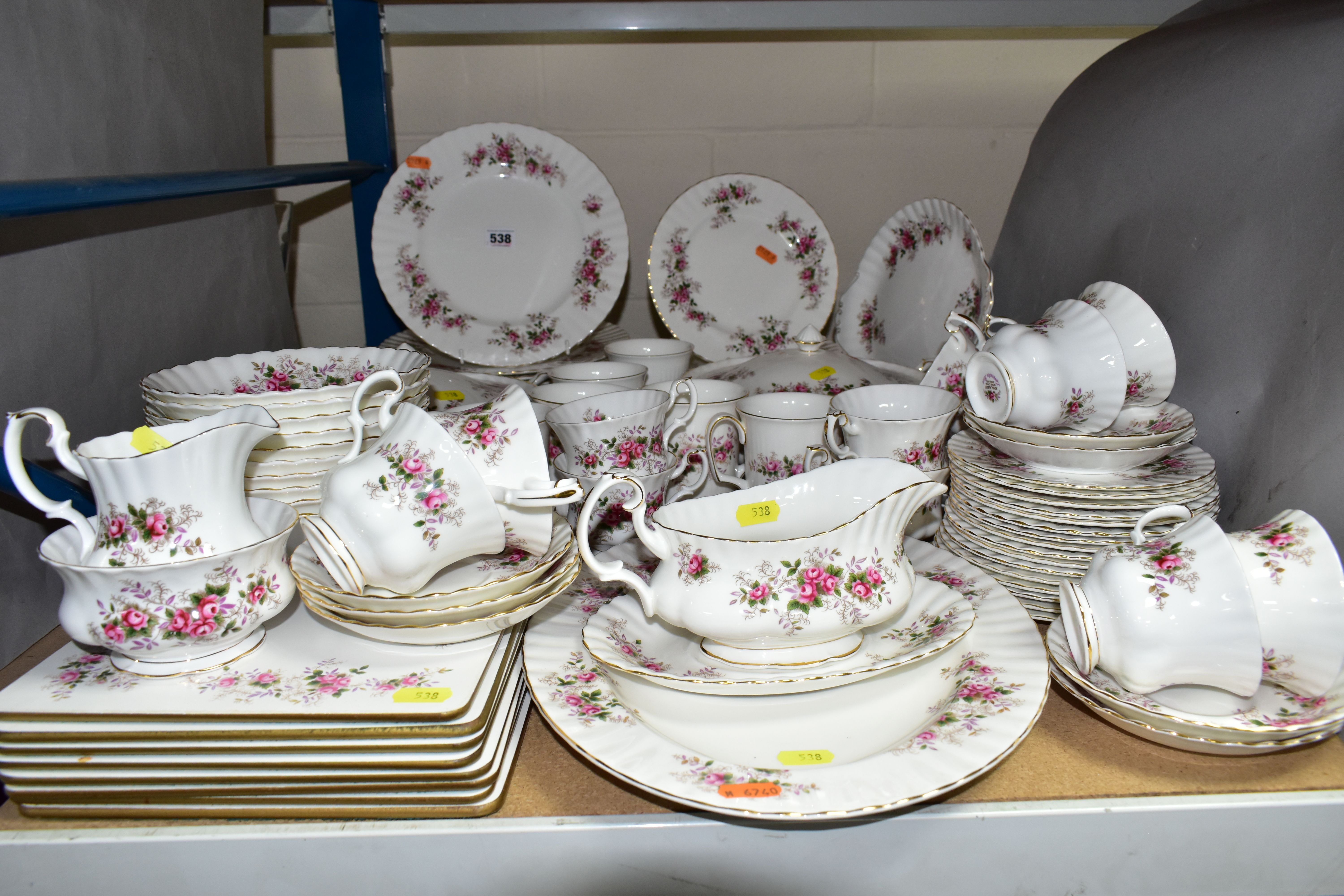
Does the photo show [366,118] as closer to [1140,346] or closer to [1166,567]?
[1140,346]

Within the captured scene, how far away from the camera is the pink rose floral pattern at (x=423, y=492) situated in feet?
2.49

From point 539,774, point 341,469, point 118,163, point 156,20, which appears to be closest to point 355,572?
point 341,469

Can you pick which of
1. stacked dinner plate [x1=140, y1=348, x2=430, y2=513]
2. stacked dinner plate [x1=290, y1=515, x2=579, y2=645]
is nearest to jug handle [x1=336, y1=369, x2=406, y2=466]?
stacked dinner plate [x1=140, y1=348, x2=430, y2=513]

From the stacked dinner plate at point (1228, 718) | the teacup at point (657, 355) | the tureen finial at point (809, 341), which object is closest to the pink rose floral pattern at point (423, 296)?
the teacup at point (657, 355)

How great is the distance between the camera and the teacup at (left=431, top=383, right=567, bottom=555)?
31.3 inches

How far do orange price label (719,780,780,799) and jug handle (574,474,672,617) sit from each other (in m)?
0.19

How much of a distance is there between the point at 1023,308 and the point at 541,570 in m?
1.01

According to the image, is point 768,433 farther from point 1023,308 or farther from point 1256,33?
point 1256,33

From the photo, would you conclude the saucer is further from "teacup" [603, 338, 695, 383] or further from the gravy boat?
"teacup" [603, 338, 695, 383]

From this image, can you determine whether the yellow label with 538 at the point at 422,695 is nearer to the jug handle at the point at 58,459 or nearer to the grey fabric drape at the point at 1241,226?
the jug handle at the point at 58,459

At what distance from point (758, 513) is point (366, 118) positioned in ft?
4.09

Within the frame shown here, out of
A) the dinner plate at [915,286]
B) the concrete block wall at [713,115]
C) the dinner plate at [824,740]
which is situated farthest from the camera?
the concrete block wall at [713,115]

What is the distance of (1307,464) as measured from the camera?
855mm

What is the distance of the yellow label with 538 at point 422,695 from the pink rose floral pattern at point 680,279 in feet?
3.53
